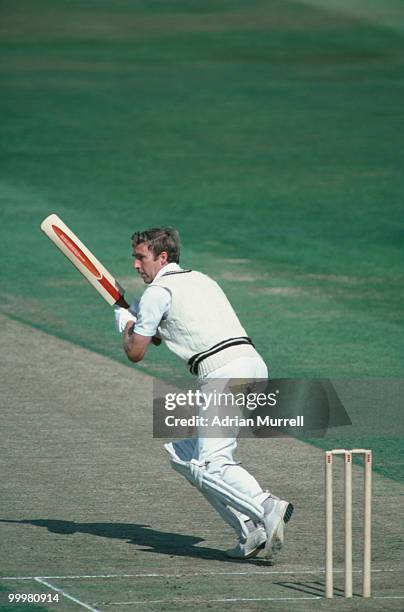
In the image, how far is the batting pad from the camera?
7863 millimetres

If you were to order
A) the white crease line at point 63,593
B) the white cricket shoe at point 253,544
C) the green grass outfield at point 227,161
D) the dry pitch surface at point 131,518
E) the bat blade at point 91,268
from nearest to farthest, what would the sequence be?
the white crease line at point 63,593 → the dry pitch surface at point 131,518 → the white cricket shoe at point 253,544 → the bat blade at point 91,268 → the green grass outfield at point 227,161

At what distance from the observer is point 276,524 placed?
778cm

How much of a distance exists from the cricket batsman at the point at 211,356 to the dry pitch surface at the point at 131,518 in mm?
275

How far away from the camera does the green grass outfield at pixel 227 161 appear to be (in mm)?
15484

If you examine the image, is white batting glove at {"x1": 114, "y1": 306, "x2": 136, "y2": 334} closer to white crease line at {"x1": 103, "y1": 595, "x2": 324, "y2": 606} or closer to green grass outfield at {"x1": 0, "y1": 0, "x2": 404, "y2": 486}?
white crease line at {"x1": 103, "y1": 595, "x2": 324, "y2": 606}

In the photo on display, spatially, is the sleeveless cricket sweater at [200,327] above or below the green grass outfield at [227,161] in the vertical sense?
below

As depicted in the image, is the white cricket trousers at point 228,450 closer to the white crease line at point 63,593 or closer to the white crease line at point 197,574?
the white crease line at point 197,574

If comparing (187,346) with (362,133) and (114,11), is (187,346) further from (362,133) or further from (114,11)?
(114,11)

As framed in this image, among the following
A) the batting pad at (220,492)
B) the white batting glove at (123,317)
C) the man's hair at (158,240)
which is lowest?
the batting pad at (220,492)

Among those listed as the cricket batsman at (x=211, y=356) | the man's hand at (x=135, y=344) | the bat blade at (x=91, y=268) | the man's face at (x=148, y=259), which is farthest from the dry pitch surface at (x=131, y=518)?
the man's face at (x=148, y=259)

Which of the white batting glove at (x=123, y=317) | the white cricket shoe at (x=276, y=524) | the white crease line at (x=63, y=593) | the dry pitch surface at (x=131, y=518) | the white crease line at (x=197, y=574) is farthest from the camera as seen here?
the white batting glove at (x=123, y=317)

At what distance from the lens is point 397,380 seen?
503 inches

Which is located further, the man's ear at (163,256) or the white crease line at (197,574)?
the man's ear at (163,256)

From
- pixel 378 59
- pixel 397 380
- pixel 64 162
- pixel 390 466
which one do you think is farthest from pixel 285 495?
pixel 378 59
